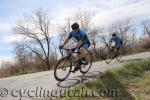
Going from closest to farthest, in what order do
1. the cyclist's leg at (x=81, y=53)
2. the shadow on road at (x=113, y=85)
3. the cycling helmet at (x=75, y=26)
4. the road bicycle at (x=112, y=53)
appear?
the shadow on road at (x=113, y=85), the cycling helmet at (x=75, y=26), the cyclist's leg at (x=81, y=53), the road bicycle at (x=112, y=53)

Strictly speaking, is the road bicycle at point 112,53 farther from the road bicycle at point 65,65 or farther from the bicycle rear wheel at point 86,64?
the road bicycle at point 65,65

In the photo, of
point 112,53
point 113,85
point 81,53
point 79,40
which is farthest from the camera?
point 112,53

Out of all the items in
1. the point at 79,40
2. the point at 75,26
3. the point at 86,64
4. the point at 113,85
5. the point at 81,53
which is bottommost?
the point at 113,85

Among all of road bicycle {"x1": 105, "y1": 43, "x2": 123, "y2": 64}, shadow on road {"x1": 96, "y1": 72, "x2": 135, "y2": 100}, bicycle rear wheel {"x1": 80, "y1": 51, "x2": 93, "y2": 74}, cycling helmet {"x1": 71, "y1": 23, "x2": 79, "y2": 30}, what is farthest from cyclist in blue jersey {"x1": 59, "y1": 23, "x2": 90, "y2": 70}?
road bicycle {"x1": 105, "y1": 43, "x2": 123, "y2": 64}

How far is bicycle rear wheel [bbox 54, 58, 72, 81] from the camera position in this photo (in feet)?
31.8

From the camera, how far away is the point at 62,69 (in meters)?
9.91

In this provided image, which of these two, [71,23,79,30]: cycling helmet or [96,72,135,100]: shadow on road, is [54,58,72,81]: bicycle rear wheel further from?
[96,72,135,100]: shadow on road

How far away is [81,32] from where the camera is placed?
34.3 ft

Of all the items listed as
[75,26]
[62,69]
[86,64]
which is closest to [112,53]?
[86,64]

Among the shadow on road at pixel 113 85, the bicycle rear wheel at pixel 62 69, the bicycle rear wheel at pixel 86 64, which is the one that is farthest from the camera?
the bicycle rear wheel at pixel 86 64

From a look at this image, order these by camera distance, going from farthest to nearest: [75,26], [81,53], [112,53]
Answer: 1. [112,53]
2. [81,53]
3. [75,26]

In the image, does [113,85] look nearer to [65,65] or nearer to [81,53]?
[65,65]

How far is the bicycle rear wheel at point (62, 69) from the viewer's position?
9703mm

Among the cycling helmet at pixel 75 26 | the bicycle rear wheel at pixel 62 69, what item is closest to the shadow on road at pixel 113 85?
the bicycle rear wheel at pixel 62 69
